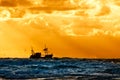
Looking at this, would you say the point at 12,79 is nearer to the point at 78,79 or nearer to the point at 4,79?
the point at 4,79

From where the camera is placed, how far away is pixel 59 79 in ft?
156

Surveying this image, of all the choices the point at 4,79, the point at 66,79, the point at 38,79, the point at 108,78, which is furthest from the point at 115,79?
the point at 4,79

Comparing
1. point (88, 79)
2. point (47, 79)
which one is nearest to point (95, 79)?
point (88, 79)

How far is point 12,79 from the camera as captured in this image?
48.0 metres

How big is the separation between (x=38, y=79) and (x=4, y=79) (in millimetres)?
3645

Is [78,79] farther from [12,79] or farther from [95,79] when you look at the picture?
[12,79]

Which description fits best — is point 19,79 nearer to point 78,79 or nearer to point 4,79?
point 4,79

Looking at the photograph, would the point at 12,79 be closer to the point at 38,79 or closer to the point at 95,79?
the point at 38,79

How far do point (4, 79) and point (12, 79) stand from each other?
1034 mm

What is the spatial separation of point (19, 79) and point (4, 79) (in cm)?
166

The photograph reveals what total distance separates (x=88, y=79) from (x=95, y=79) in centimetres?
106

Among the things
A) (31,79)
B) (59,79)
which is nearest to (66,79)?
(59,79)

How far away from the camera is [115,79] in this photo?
154 ft

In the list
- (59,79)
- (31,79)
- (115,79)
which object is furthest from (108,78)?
(31,79)
